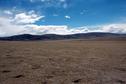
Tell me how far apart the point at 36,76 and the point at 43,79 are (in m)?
0.78

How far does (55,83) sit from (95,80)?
6.97 ft

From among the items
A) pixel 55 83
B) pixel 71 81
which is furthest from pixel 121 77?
pixel 55 83

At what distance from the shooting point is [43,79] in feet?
29.9

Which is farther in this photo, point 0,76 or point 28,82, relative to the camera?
point 0,76

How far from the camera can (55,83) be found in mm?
8398

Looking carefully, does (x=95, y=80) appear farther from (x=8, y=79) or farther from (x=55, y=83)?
(x=8, y=79)

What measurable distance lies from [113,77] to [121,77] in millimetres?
470

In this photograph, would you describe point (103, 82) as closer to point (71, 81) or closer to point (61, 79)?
point (71, 81)

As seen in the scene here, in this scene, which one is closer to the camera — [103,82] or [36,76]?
[103,82]

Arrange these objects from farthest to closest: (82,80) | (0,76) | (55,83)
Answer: (0,76) → (82,80) → (55,83)

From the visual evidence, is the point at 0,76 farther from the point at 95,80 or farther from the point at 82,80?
the point at 95,80

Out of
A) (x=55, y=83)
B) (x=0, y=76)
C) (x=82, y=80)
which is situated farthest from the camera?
(x=0, y=76)

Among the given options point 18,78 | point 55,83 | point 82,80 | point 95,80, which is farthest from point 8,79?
point 95,80

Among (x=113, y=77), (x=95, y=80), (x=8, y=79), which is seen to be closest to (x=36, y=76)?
(x=8, y=79)
